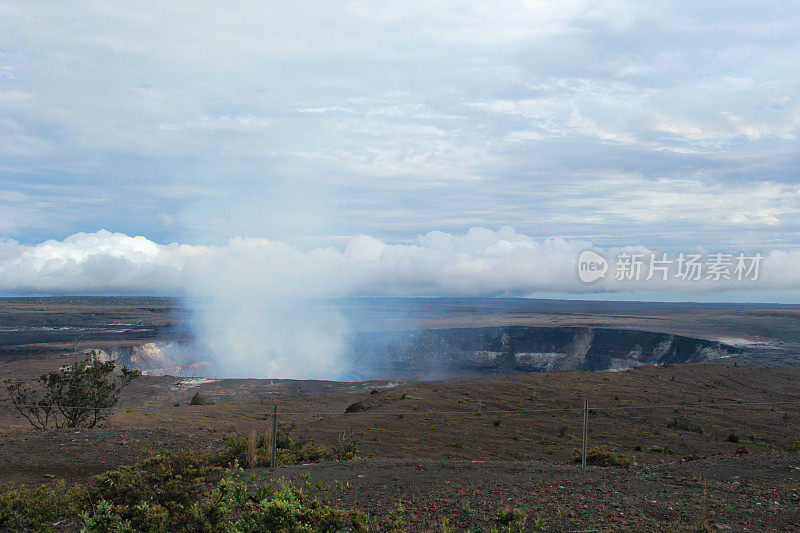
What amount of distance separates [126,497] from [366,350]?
3415 inches

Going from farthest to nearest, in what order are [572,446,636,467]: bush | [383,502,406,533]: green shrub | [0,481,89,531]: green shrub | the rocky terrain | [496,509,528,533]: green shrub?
[572,446,636,467]: bush, the rocky terrain, [0,481,89,531]: green shrub, [383,502,406,533]: green shrub, [496,509,528,533]: green shrub

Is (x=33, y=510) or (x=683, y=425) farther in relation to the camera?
(x=683, y=425)

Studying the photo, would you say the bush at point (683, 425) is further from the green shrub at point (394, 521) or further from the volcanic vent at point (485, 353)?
the volcanic vent at point (485, 353)

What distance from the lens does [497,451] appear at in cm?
1558

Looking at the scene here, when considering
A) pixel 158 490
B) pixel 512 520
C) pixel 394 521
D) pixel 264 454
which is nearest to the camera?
pixel 512 520

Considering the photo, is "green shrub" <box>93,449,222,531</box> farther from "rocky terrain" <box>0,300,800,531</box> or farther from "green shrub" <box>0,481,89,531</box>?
"rocky terrain" <box>0,300,800,531</box>

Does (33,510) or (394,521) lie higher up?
(394,521)

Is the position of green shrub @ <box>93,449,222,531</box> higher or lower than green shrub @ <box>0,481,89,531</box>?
higher

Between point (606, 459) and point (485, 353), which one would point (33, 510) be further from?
point (485, 353)

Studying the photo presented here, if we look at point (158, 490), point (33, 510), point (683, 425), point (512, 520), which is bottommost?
point (683, 425)

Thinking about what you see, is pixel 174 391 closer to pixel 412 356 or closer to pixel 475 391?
pixel 475 391

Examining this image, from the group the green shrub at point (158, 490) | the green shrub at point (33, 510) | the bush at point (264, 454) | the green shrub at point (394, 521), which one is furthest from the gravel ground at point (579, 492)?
the green shrub at point (33, 510)

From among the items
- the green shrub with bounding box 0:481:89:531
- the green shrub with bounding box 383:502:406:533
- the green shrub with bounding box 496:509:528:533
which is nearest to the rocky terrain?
the green shrub with bounding box 383:502:406:533

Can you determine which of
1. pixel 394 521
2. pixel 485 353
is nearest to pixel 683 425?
pixel 394 521
